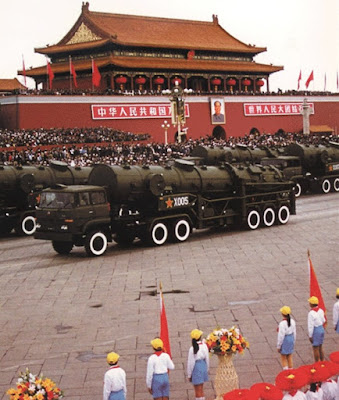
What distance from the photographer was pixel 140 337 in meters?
14.1

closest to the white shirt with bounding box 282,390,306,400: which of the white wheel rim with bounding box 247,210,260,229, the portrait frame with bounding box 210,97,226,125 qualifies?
the white wheel rim with bounding box 247,210,260,229

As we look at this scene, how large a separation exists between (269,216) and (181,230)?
4956 mm

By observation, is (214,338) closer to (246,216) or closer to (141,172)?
(141,172)

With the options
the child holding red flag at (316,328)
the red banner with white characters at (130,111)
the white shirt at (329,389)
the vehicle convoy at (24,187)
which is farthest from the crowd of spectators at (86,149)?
the white shirt at (329,389)

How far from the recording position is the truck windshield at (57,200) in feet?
72.4

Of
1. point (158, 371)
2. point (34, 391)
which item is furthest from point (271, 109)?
point (34, 391)

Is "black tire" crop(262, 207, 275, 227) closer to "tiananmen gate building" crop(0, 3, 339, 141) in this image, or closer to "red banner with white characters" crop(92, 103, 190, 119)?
"tiananmen gate building" crop(0, 3, 339, 141)

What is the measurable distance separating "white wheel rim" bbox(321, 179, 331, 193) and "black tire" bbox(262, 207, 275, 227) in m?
12.0

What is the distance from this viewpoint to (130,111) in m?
58.0

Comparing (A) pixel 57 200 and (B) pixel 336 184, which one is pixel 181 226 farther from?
(B) pixel 336 184

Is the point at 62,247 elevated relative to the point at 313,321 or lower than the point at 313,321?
lower

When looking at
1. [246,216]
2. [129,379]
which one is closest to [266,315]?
[129,379]

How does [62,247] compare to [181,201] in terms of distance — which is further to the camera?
[181,201]

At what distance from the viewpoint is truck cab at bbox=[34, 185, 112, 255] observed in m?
21.9
